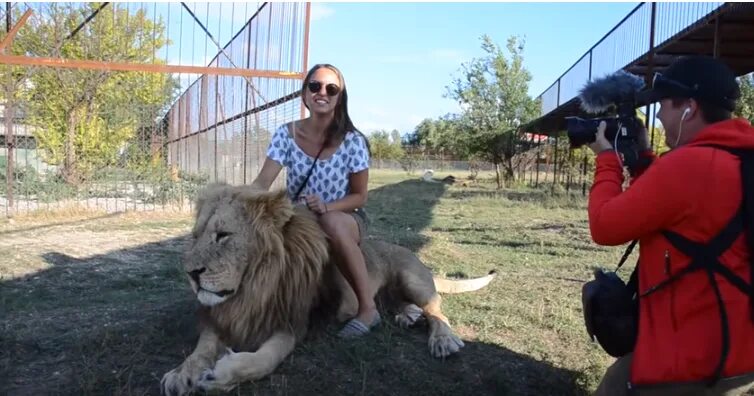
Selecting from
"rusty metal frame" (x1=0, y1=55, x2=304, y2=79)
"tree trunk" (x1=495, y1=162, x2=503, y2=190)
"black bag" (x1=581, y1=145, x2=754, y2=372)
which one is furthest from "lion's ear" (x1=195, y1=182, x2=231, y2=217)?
"tree trunk" (x1=495, y1=162, x2=503, y2=190)

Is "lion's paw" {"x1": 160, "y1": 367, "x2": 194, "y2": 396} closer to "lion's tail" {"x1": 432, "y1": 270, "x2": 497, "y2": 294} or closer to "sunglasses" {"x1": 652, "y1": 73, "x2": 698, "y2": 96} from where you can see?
"sunglasses" {"x1": 652, "y1": 73, "x2": 698, "y2": 96}

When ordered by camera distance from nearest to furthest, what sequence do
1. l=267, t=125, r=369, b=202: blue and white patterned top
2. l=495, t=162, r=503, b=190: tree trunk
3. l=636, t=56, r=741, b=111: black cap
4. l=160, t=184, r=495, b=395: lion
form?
l=636, t=56, r=741, b=111: black cap, l=160, t=184, r=495, b=395: lion, l=267, t=125, r=369, b=202: blue and white patterned top, l=495, t=162, r=503, b=190: tree trunk

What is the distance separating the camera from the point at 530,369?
3564mm

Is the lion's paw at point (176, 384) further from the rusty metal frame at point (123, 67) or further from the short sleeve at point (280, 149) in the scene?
the rusty metal frame at point (123, 67)

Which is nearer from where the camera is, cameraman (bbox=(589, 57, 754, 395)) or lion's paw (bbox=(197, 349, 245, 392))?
cameraman (bbox=(589, 57, 754, 395))

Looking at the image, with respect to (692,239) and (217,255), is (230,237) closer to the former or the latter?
(217,255)

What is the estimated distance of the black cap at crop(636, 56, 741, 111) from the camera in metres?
2.28

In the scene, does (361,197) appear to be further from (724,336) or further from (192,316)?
(724,336)

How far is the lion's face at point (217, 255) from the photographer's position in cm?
304

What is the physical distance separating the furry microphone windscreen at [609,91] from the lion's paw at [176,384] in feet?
7.24

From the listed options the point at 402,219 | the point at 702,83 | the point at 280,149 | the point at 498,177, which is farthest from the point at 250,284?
the point at 498,177

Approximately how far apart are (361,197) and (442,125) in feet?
98.8

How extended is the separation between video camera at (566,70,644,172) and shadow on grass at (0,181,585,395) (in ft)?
4.48

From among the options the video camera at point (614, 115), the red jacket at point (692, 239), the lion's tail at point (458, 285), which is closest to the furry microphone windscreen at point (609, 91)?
the video camera at point (614, 115)
